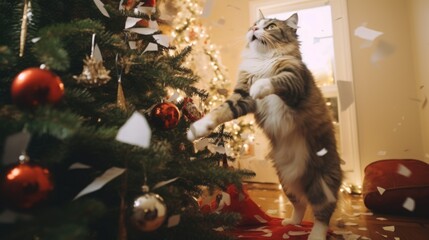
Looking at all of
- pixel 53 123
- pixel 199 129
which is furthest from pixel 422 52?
pixel 53 123

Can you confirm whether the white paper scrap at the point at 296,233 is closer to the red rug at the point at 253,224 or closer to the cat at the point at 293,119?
the red rug at the point at 253,224

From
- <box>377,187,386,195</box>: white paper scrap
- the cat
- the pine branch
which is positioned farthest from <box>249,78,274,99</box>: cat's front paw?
<box>377,187,386,195</box>: white paper scrap

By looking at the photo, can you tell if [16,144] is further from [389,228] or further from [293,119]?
[389,228]

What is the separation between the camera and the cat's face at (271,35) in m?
0.98

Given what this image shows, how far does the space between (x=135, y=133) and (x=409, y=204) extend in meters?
1.64

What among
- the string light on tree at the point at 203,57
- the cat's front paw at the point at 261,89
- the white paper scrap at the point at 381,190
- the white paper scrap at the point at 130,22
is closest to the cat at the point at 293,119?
the cat's front paw at the point at 261,89

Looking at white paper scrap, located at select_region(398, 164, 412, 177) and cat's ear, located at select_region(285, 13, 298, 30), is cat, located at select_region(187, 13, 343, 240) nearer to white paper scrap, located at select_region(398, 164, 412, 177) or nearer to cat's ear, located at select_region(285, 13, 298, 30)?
cat's ear, located at select_region(285, 13, 298, 30)

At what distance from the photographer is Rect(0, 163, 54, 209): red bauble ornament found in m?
0.36

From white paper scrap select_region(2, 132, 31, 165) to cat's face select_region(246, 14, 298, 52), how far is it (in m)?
0.79

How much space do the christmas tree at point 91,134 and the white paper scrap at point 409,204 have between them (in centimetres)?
129

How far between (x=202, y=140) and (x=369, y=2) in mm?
2214

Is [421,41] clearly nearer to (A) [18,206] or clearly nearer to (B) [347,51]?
(B) [347,51]

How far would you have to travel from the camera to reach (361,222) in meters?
1.41

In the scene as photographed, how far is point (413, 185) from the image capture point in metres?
1.56
